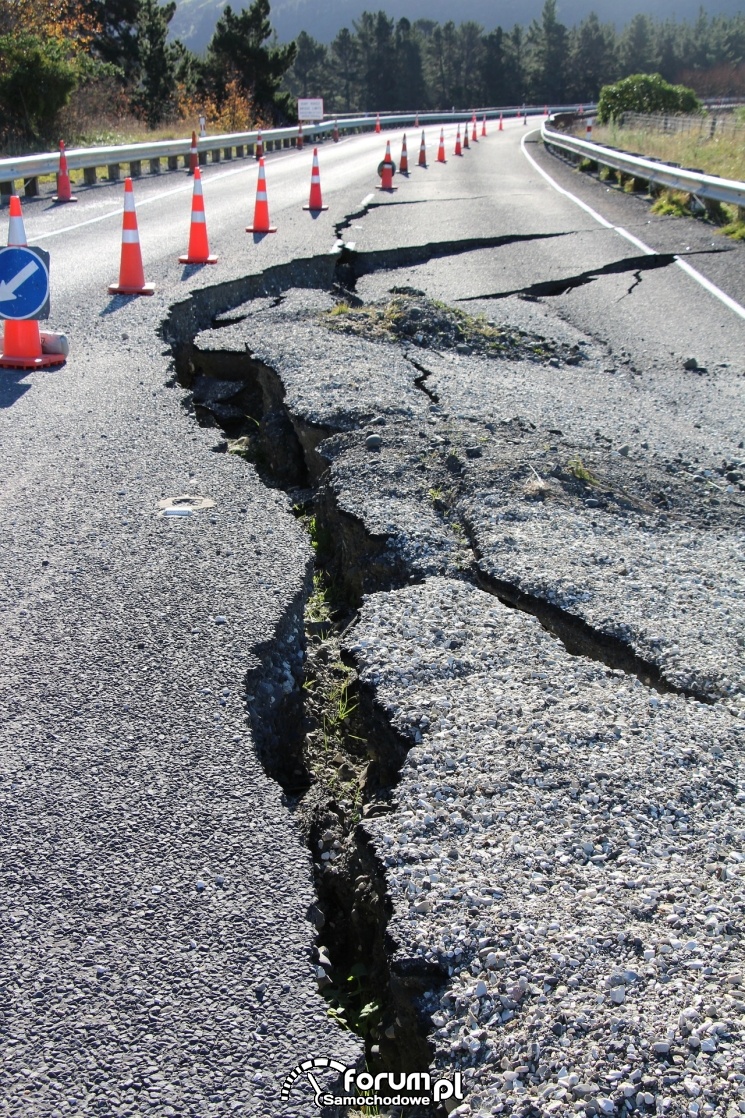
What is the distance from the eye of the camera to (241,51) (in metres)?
40.2

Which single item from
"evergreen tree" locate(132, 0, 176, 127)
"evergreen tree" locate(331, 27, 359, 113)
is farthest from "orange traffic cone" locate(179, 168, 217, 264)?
"evergreen tree" locate(331, 27, 359, 113)

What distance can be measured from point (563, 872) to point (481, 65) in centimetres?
9956

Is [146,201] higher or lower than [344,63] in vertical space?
lower

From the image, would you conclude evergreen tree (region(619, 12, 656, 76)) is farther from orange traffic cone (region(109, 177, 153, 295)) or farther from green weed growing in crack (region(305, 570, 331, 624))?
green weed growing in crack (region(305, 570, 331, 624))

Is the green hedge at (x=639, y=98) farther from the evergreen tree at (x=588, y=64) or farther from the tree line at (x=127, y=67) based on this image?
the evergreen tree at (x=588, y=64)

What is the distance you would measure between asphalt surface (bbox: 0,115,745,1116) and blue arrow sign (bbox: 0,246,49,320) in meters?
0.43

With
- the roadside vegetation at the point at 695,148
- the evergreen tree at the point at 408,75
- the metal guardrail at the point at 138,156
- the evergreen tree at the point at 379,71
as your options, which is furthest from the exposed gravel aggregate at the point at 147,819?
the evergreen tree at the point at 408,75

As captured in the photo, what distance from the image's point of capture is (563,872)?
88.0 inches

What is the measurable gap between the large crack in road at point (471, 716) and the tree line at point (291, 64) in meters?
19.5

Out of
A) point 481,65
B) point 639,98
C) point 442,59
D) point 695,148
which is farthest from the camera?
point 442,59

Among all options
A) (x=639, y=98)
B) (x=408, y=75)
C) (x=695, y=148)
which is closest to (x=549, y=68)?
(x=408, y=75)

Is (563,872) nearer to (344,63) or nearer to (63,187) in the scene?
(63,187)

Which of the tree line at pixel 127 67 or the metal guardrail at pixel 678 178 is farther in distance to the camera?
the tree line at pixel 127 67

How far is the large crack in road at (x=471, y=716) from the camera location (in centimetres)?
194
